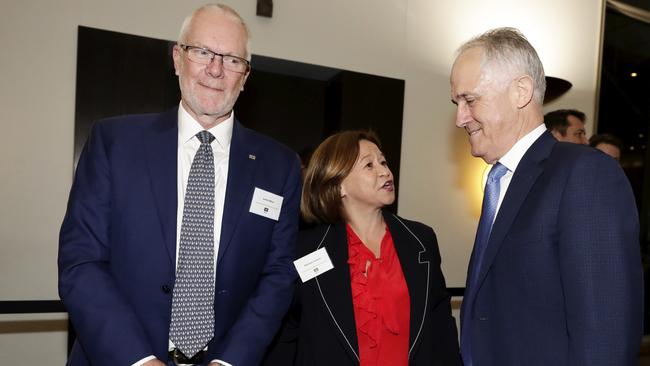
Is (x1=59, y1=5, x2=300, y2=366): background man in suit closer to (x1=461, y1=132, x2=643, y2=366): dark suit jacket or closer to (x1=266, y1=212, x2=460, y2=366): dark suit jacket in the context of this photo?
(x1=266, y1=212, x2=460, y2=366): dark suit jacket

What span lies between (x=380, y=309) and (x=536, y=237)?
1.00 metres

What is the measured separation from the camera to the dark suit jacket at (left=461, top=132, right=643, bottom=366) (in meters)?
1.15

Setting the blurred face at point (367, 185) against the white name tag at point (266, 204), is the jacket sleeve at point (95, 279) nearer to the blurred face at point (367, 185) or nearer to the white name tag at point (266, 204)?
the white name tag at point (266, 204)

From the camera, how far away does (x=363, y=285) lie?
2.19 m

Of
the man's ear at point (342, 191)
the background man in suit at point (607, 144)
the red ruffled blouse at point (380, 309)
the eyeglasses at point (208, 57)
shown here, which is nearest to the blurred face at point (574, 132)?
the background man in suit at point (607, 144)

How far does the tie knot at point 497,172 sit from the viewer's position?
1500 millimetres

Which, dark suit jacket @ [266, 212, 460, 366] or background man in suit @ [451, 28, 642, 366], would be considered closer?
background man in suit @ [451, 28, 642, 366]

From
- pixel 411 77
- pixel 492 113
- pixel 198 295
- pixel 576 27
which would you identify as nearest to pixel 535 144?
pixel 492 113

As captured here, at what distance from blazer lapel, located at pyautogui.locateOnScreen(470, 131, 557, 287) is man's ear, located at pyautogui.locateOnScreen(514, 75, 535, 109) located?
13 centimetres

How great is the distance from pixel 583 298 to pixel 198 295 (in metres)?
1.12

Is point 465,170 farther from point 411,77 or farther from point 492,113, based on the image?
point 492,113

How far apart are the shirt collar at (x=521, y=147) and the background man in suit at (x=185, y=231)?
31.6 inches

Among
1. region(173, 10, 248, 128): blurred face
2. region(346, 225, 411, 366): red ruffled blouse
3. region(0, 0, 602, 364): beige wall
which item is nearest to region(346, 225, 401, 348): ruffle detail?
region(346, 225, 411, 366): red ruffled blouse

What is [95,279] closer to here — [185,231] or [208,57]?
[185,231]
